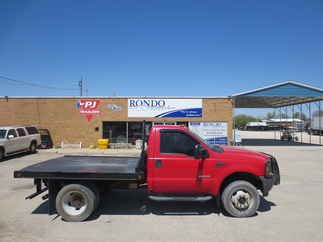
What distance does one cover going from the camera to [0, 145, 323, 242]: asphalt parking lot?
12.6 ft

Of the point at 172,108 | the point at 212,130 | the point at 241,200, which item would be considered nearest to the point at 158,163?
the point at 241,200

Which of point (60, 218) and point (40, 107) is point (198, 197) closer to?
point (60, 218)

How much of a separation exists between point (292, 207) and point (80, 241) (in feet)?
16.4

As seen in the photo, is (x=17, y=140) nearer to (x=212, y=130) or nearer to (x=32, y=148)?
(x=32, y=148)

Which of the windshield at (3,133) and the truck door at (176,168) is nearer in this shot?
the truck door at (176,168)

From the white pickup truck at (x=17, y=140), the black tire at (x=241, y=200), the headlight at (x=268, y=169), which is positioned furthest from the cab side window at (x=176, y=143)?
the white pickup truck at (x=17, y=140)

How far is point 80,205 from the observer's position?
4.64 meters

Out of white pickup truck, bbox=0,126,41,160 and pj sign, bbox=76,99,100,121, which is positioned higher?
pj sign, bbox=76,99,100,121

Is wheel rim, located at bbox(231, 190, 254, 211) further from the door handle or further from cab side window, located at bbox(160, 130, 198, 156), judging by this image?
the door handle

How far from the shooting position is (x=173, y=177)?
15.2 feet

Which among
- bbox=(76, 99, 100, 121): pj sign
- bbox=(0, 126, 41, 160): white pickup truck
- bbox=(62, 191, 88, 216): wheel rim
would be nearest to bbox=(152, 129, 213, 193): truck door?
bbox=(62, 191, 88, 216): wheel rim

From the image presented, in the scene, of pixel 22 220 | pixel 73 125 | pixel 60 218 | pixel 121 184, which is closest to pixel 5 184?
pixel 22 220

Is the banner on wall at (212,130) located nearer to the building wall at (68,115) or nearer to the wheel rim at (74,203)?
the building wall at (68,115)

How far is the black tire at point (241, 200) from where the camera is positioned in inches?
183
